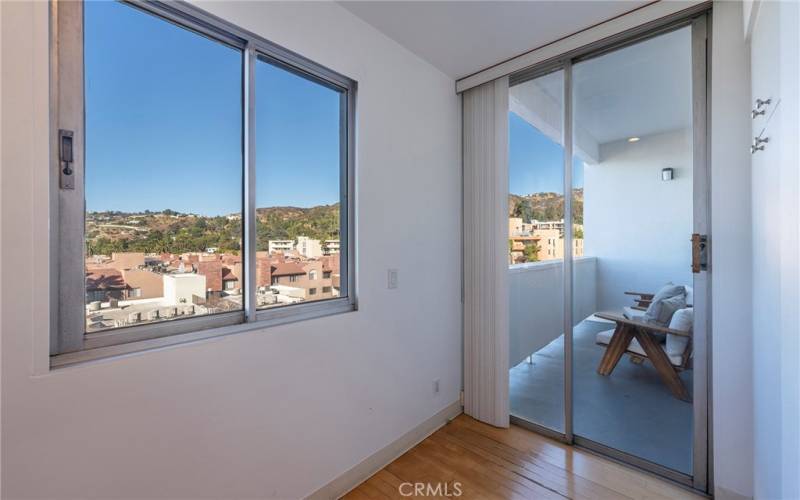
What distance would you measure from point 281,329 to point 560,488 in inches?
72.4

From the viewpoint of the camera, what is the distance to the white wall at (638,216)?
197 cm

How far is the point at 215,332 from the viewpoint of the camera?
1.47 m

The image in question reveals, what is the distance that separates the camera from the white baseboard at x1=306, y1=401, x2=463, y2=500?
6.05 feet

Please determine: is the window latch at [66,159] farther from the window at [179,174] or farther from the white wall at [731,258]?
the white wall at [731,258]

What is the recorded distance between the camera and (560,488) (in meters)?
1.92

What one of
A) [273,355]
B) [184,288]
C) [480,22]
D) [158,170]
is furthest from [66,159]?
[480,22]

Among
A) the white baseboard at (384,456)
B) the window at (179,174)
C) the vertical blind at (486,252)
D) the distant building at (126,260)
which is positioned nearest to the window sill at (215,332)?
the window at (179,174)

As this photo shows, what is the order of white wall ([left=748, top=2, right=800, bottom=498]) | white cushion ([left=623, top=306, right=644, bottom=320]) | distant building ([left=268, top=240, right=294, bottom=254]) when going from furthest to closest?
white cushion ([left=623, top=306, right=644, bottom=320]) < distant building ([left=268, top=240, right=294, bottom=254]) < white wall ([left=748, top=2, right=800, bottom=498])

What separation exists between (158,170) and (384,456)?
2.06m

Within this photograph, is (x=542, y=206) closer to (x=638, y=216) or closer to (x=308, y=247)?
(x=638, y=216)

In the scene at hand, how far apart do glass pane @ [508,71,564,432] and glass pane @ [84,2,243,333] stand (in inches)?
78.4

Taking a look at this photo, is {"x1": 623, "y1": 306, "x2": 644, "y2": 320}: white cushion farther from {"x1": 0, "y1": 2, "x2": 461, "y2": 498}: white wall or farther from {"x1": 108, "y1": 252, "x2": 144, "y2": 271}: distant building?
{"x1": 108, "y1": 252, "x2": 144, "y2": 271}: distant building

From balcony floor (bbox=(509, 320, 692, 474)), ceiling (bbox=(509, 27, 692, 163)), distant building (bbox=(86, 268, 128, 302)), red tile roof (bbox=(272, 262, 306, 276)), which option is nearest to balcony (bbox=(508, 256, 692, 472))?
balcony floor (bbox=(509, 320, 692, 474))

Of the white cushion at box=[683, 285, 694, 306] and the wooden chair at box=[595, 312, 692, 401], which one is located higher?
the white cushion at box=[683, 285, 694, 306]
